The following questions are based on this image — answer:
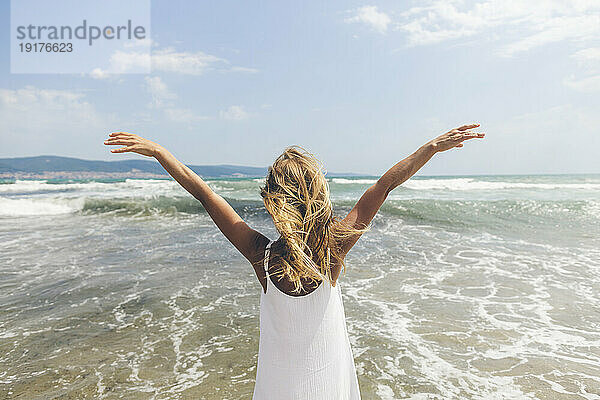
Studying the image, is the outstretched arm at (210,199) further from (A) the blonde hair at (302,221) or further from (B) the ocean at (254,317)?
(B) the ocean at (254,317)

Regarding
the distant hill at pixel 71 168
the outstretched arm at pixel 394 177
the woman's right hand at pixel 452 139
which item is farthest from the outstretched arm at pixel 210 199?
the distant hill at pixel 71 168

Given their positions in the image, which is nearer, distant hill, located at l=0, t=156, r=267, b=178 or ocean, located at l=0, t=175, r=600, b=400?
ocean, located at l=0, t=175, r=600, b=400

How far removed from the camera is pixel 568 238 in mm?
12188

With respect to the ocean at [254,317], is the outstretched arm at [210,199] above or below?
above

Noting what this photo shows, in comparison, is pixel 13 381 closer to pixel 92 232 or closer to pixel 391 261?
pixel 391 261

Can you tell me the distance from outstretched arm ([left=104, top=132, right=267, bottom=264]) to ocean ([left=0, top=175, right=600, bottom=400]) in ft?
9.15

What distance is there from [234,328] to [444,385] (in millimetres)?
2742

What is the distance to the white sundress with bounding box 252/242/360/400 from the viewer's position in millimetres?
1647

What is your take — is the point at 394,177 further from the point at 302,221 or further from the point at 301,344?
the point at 301,344

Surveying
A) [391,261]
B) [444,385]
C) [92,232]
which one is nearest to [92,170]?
[92,232]

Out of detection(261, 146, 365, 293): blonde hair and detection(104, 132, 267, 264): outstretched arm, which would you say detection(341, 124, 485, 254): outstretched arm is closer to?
detection(261, 146, 365, 293): blonde hair

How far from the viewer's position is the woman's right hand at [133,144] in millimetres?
1720

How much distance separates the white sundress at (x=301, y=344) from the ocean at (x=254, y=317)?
2470 millimetres

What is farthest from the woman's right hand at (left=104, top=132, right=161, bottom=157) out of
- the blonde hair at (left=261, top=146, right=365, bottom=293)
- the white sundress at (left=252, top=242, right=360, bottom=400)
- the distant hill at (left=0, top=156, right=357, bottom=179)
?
the distant hill at (left=0, top=156, right=357, bottom=179)
